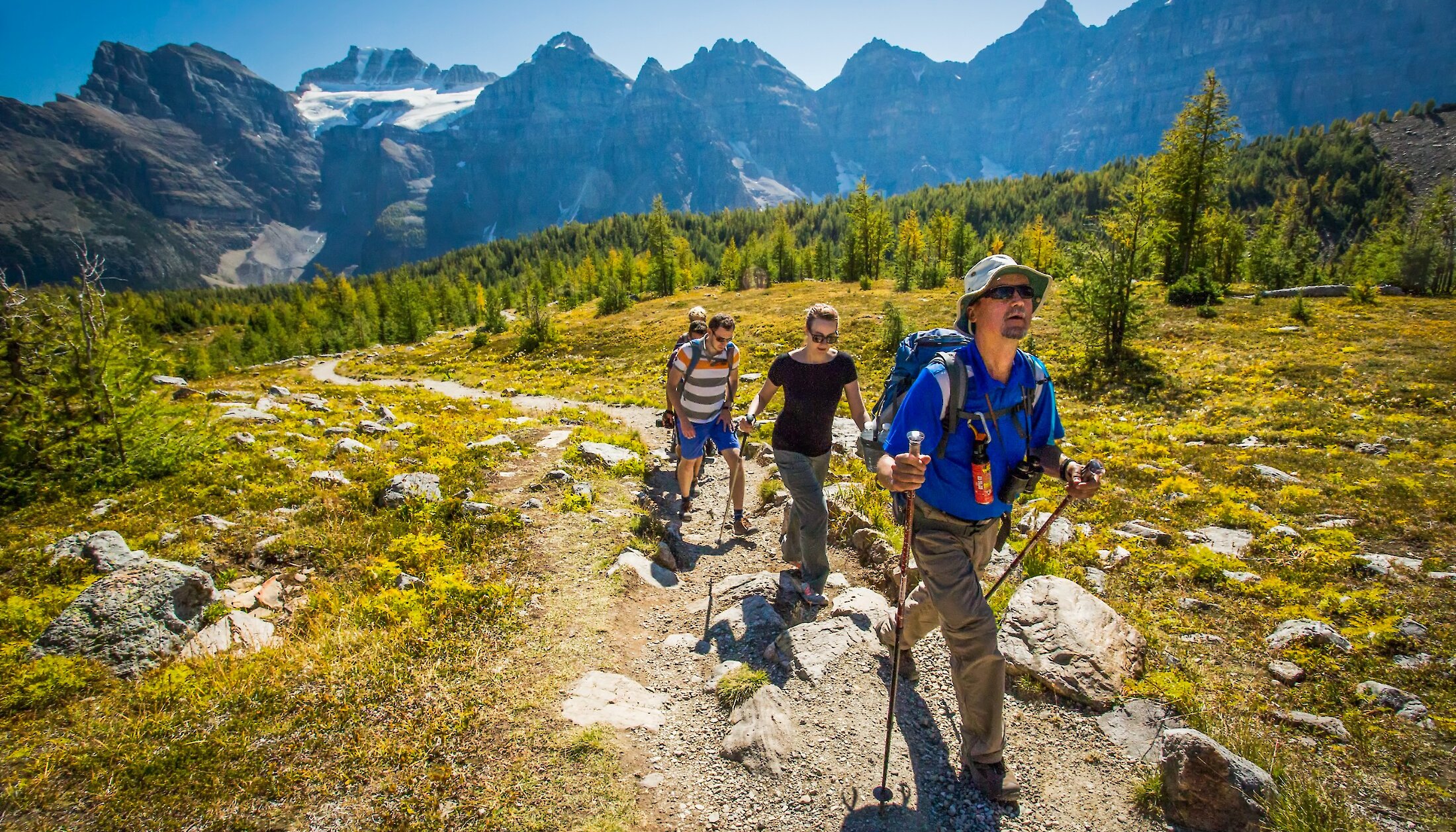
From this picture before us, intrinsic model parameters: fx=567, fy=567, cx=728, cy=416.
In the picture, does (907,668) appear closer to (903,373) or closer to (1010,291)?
(903,373)

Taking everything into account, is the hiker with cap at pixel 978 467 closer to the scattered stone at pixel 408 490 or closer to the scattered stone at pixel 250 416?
the scattered stone at pixel 408 490

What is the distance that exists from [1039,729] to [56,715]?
285 inches

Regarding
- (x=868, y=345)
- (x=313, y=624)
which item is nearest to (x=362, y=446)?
(x=313, y=624)

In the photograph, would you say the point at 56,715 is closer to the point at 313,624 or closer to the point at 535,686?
the point at 313,624

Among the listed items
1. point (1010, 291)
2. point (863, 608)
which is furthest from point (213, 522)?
point (1010, 291)

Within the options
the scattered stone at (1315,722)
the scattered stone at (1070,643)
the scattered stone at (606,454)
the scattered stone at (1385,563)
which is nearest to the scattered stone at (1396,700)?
the scattered stone at (1315,722)

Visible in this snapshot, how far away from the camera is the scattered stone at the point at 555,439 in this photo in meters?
11.8

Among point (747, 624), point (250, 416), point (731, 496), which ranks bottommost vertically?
point (747, 624)

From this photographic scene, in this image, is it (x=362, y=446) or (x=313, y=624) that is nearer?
(x=313, y=624)

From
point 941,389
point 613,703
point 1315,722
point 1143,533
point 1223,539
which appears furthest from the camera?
point 1143,533

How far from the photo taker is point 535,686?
4.76m

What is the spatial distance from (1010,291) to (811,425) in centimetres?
277

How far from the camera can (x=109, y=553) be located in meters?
5.98

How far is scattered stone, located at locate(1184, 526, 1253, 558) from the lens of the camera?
24.6 feet
